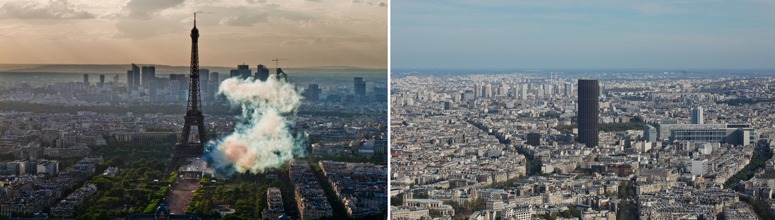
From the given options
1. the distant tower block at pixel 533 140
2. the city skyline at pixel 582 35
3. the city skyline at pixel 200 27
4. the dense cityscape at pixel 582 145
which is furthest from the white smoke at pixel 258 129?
the distant tower block at pixel 533 140

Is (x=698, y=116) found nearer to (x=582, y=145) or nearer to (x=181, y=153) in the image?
(x=582, y=145)

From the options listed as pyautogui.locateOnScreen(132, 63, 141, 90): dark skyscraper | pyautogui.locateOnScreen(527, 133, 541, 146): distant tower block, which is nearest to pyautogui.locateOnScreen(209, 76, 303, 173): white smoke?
pyautogui.locateOnScreen(132, 63, 141, 90): dark skyscraper

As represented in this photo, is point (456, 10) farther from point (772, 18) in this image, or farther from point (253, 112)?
point (253, 112)

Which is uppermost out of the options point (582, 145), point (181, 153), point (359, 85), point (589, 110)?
point (359, 85)

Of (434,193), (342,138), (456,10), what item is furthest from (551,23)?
(342,138)

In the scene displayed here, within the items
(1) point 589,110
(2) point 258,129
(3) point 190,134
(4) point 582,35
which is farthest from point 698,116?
(3) point 190,134
